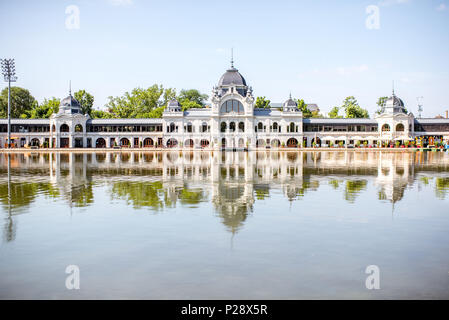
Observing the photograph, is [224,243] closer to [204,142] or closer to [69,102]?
[204,142]

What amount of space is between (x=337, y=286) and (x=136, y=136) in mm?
95140

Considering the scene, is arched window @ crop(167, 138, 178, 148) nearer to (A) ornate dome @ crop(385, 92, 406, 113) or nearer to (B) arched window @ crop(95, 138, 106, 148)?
(B) arched window @ crop(95, 138, 106, 148)

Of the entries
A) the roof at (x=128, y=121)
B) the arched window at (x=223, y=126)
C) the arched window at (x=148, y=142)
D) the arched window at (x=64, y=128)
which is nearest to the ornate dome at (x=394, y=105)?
the arched window at (x=223, y=126)

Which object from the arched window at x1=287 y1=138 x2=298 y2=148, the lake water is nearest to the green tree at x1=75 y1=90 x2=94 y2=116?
the arched window at x1=287 y1=138 x2=298 y2=148

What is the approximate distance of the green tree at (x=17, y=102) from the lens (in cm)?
12112

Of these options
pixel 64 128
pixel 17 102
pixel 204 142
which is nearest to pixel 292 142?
pixel 204 142

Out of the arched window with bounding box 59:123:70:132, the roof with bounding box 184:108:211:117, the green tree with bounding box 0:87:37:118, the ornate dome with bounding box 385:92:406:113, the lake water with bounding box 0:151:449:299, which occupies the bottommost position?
the lake water with bounding box 0:151:449:299

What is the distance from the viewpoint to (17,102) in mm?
125188

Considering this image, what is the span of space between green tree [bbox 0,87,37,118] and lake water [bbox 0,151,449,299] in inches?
4498

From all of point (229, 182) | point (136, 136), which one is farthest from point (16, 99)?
point (229, 182)

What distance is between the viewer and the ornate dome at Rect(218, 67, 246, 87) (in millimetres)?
99500

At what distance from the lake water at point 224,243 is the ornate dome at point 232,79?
81.1m

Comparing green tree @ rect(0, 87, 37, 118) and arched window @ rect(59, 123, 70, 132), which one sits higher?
green tree @ rect(0, 87, 37, 118)
